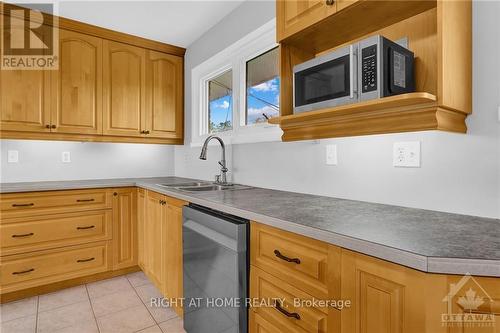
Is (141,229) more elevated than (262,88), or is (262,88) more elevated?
(262,88)

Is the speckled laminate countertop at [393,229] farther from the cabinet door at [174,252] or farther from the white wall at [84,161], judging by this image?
the white wall at [84,161]

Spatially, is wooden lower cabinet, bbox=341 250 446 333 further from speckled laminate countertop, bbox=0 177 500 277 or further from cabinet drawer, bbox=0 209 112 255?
cabinet drawer, bbox=0 209 112 255

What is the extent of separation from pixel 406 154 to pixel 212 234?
3.25 ft

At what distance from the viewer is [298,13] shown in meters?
1.49

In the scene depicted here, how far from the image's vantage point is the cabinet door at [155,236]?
2174 mm

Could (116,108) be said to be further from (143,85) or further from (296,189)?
(296,189)

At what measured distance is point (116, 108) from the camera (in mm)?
2924

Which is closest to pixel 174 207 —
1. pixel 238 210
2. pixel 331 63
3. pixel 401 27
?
pixel 238 210

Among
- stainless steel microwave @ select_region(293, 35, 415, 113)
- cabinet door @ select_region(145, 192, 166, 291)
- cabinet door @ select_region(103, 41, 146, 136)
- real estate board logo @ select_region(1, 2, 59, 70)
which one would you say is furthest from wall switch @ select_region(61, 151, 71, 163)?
stainless steel microwave @ select_region(293, 35, 415, 113)

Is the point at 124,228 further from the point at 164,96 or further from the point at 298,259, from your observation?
the point at 298,259

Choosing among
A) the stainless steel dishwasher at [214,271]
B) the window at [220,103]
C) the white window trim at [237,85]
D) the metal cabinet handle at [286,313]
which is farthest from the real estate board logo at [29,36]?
the metal cabinet handle at [286,313]

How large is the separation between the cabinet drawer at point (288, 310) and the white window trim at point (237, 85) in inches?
40.8

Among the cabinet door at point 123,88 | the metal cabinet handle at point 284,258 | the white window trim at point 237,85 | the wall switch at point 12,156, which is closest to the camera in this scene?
the metal cabinet handle at point 284,258

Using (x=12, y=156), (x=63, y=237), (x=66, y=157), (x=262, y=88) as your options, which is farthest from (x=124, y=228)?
(x=262, y=88)
